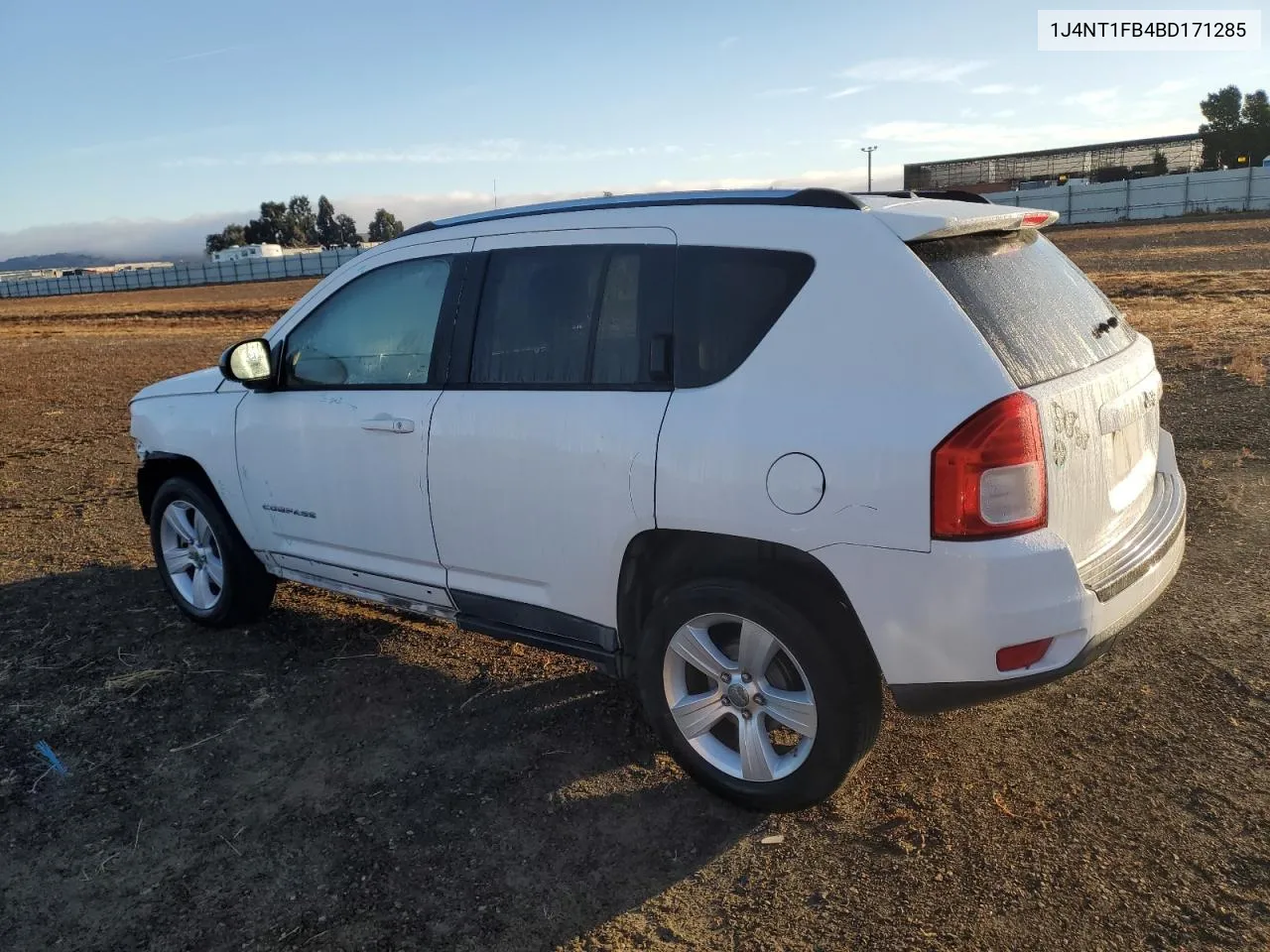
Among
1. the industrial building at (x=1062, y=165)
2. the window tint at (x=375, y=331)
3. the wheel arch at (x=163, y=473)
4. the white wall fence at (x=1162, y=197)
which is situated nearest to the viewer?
the window tint at (x=375, y=331)

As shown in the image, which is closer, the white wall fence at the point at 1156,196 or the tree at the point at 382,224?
the white wall fence at the point at 1156,196

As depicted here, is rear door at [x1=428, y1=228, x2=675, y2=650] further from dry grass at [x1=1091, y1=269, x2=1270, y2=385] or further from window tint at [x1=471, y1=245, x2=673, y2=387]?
dry grass at [x1=1091, y1=269, x2=1270, y2=385]

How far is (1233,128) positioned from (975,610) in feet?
309

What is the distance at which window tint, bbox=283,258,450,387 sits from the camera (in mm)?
4031

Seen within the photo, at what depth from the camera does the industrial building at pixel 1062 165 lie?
8362cm

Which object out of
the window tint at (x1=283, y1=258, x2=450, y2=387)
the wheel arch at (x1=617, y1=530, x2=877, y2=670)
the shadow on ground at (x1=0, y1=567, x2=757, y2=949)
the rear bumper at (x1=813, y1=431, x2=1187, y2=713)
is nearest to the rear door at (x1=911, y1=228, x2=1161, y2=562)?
the rear bumper at (x1=813, y1=431, x2=1187, y2=713)

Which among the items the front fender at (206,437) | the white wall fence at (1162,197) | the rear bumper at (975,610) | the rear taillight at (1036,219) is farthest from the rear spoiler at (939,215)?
the white wall fence at (1162,197)

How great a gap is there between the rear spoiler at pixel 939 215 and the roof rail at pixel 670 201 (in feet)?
0.41

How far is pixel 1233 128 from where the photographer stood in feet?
260

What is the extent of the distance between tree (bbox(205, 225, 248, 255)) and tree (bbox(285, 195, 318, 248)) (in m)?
6.16

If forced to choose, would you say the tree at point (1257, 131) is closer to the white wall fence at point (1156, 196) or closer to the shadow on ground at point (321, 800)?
the white wall fence at point (1156, 196)

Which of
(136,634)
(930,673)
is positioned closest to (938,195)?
(930,673)

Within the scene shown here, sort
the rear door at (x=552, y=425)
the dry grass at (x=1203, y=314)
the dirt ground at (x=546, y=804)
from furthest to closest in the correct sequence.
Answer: the dry grass at (x=1203, y=314), the rear door at (x=552, y=425), the dirt ground at (x=546, y=804)

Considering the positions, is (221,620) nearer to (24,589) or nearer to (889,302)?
(24,589)
